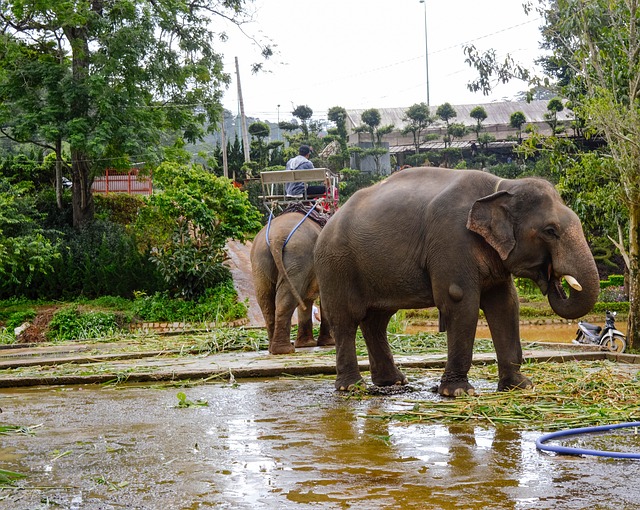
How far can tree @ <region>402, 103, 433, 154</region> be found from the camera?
48875 millimetres

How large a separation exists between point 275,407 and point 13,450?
2.27m

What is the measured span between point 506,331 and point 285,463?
310 cm

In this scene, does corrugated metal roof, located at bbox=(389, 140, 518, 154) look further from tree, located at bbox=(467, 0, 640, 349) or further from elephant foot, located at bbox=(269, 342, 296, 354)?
elephant foot, located at bbox=(269, 342, 296, 354)

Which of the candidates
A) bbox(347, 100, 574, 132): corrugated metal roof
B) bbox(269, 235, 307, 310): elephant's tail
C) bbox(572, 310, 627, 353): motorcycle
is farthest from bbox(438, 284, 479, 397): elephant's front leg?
bbox(347, 100, 574, 132): corrugated metal roof

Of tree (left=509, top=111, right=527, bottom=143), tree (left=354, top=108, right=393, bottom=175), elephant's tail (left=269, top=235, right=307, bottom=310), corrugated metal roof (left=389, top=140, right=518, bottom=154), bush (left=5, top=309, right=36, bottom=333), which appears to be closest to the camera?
elephant's tail (left=269, top=235, right=307, bottom=310)

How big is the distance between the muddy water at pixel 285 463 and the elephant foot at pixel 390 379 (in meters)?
0.78

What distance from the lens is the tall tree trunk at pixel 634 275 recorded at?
44.0 feet

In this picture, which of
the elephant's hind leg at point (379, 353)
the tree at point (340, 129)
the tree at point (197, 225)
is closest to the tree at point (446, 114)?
the tree at point (340, 129)

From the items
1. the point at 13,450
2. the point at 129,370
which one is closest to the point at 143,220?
the point at 129,370

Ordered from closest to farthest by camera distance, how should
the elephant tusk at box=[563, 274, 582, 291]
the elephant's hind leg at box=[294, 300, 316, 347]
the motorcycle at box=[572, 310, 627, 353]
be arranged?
the elephant tusk at box=[563, 274, 582, 291], the elephant's hind leg at box=[294, 300, 316, 347], the motorcycle at box=[572, 310, 627, 353]

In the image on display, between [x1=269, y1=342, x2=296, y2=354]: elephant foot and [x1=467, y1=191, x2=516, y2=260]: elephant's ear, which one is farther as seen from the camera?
[x1=269, y1=342, x2=296, y2=354]: elephant foot

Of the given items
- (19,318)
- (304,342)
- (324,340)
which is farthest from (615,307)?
(304,342)

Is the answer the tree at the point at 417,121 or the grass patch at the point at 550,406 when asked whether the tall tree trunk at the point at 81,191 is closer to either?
the tree at the point at 417,121

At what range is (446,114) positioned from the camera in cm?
4966
